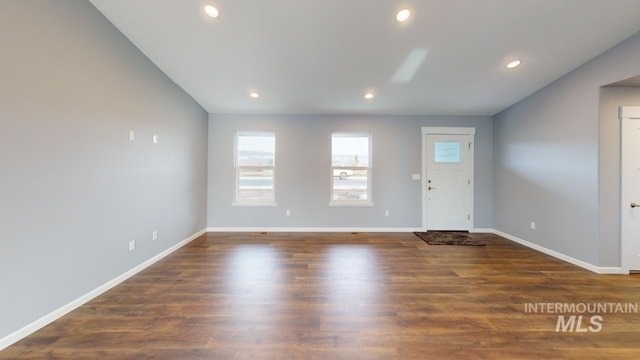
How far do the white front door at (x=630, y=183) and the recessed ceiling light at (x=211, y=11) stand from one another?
4.85 m

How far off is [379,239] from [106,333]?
380 centimetres

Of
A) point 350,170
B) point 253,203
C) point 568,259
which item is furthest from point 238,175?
point 568,259

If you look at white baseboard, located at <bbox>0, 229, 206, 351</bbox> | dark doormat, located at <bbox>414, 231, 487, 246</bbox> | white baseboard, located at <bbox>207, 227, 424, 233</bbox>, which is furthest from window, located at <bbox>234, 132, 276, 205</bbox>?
dark doormat, located at <bbox>414, 231, 487, 246</bbox>

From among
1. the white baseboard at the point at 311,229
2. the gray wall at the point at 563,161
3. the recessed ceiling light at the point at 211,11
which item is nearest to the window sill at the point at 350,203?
the white baseboard at the point at 311,229

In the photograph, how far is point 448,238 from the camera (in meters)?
4.42

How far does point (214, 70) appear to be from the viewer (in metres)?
3.32

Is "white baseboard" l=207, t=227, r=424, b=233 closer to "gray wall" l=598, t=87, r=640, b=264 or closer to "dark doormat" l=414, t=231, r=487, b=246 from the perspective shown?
"dark doormat" l=414, t=231, r=487, b=246

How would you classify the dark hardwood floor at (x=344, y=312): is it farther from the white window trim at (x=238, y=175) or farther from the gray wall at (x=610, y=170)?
→ the white window trim at (x=238, y=175)

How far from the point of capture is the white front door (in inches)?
113

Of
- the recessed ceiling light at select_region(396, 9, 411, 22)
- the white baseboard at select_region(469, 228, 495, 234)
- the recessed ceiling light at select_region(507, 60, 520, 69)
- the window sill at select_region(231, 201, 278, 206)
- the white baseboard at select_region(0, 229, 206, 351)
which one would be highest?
the recessed ceiling light at select_region(396, 9, 411, 22)

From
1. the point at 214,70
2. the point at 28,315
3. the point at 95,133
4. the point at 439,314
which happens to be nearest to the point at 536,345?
the point at 439,314

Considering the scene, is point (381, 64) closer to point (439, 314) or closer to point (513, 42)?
point (513, 42)

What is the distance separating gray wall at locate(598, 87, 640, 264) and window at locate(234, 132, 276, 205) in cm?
496

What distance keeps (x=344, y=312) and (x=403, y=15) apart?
2.93 meters
